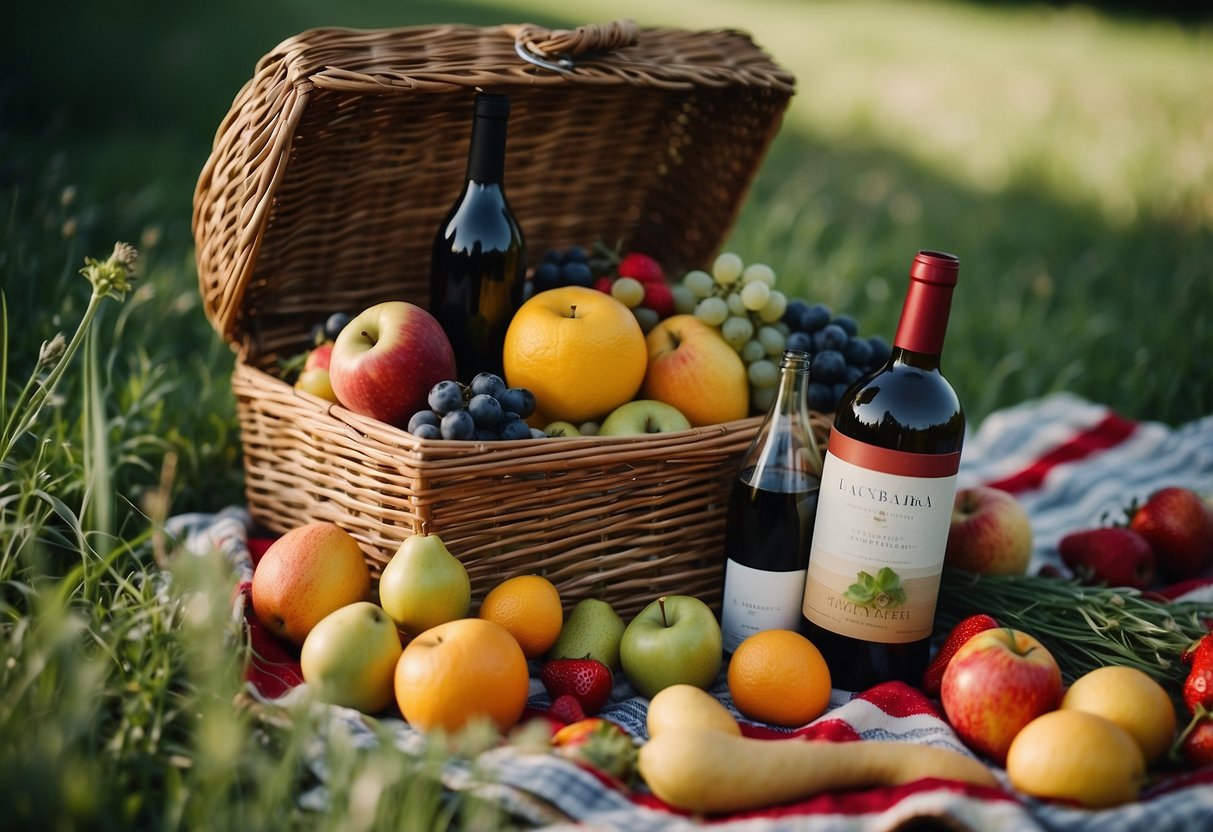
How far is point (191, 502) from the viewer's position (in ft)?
7.32

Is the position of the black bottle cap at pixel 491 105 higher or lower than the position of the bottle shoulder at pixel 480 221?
higher

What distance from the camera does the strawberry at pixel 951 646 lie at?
1.66 metres

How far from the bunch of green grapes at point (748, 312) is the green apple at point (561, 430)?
1.35 feet

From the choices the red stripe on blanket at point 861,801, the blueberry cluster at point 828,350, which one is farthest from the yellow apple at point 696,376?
the red stripe on blanket at point 861,801

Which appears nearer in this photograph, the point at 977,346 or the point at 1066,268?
the point at 977,346

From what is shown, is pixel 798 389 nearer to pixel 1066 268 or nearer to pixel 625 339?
pixel 625 339

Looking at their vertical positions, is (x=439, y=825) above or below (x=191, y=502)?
above

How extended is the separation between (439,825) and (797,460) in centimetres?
89

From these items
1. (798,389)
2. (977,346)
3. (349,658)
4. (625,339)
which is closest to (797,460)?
(798,389)

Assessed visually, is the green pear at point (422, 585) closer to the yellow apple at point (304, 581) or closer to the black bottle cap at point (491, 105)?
the yellow apple at point (304, 581)

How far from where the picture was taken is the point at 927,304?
1.53 metres

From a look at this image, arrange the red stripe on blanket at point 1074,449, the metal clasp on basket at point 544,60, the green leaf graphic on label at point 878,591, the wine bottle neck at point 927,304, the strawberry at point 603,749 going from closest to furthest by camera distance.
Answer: the strawberry at point 603,749 → the wine bottle neck at point 927,304 → the green leaf graphic on label at point 878,591 → the metal clasp on basket at point 544,60 → the red stripe on blanket at point 1074,449

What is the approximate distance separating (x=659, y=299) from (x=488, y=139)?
489 mm

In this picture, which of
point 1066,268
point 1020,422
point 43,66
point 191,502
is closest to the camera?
point 191,502
